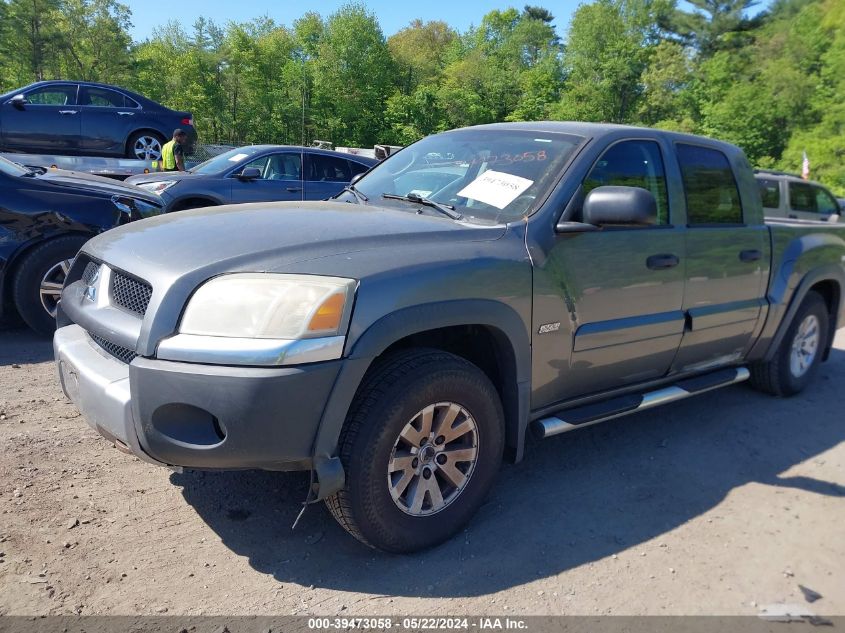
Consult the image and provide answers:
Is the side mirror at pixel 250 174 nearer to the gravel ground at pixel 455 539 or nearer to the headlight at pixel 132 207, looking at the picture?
the headlight at pixel 132 207

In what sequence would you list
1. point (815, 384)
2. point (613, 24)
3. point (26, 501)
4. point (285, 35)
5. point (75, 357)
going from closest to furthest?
1. point (75, 357)
2. point (26, 501)
3. point (815, 384)
4. point (285, 35)
5. point (613, 24)

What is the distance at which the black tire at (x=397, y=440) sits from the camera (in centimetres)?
247

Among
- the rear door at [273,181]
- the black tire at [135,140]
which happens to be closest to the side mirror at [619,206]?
the rear door at [273,181]

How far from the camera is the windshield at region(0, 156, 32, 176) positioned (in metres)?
5.24

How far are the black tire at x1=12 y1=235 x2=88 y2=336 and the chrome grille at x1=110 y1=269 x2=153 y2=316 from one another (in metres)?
2.85

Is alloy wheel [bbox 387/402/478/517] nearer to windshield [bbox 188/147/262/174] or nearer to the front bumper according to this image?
Result: the front bumper

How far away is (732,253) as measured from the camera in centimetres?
402

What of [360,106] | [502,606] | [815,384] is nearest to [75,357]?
[502,606]

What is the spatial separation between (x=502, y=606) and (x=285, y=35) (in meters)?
53.1

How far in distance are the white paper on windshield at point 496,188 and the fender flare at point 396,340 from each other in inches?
25.8

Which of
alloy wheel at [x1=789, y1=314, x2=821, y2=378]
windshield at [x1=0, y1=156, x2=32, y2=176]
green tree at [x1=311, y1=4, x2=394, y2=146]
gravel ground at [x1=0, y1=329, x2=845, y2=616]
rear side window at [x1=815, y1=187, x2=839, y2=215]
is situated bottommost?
gravel ground at [x1=0, y1=329, x2=845, y2=616]

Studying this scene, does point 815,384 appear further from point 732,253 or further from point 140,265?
point 140,265

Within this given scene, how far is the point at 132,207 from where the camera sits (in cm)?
554

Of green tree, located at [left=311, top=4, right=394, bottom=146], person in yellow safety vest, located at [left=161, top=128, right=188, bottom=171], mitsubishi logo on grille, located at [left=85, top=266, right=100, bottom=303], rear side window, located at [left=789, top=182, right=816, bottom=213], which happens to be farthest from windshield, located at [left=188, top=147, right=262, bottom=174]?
green tree, located at [left=311, top=4, right=394, bottom=146]
